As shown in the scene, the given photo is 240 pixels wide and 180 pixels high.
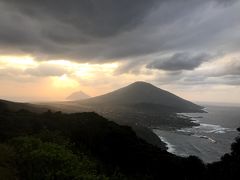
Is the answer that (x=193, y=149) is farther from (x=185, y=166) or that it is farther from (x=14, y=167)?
(x=14, y=167)

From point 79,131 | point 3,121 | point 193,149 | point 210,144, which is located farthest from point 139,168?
point 210,144

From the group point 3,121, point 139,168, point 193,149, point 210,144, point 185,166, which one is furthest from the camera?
point 210,144

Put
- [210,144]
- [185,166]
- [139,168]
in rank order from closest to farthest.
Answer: [139,168], [185,166], [210,144]

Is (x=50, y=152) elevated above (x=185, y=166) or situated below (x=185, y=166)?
above

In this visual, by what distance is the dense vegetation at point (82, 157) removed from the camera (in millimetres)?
23875

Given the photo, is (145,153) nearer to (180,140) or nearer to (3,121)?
(3,121)

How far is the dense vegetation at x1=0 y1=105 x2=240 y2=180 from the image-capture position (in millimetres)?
23875

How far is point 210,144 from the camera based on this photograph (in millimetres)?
169000

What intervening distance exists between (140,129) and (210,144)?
3776 centimetres

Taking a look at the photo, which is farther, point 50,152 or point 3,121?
point 3,121

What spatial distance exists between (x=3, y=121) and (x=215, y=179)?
156ft

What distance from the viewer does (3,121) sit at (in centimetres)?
7750

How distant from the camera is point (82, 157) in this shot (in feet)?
104

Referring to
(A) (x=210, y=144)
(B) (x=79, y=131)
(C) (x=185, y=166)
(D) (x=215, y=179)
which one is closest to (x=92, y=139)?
(B) (x=79, y=131)
